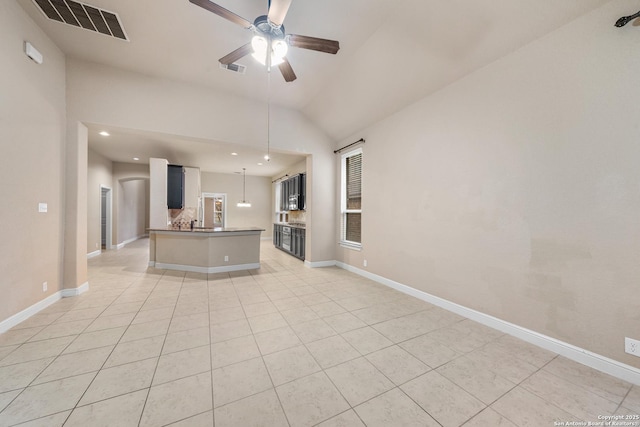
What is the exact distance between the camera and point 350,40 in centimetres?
298

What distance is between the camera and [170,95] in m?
3.82

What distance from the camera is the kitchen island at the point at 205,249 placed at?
15.8ft

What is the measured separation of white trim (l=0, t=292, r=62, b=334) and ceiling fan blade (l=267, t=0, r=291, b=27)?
408 centimetres

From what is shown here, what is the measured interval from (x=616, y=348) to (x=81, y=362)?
4.47 metres

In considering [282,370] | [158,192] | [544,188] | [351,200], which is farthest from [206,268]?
[544,188]

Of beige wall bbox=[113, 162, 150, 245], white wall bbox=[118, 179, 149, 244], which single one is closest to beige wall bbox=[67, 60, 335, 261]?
beige wall bbox=[113, 162, 150, 245]

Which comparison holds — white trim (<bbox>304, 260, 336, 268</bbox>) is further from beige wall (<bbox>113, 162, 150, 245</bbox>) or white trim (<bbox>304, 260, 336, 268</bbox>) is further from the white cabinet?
beige wall (<bbox>113, 162, 150, 245</bbox>)

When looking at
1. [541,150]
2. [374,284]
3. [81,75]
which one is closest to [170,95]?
[81,75]

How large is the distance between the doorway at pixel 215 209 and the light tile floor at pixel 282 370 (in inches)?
265

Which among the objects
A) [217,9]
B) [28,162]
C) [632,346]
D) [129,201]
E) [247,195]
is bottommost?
[632,346]

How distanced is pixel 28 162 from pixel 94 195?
4.81m

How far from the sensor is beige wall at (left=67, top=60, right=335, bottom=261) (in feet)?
11.1

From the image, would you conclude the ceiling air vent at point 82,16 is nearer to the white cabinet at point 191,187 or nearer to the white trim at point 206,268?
the white trim at point 206,268

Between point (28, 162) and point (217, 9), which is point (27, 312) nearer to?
point (28, 162)
